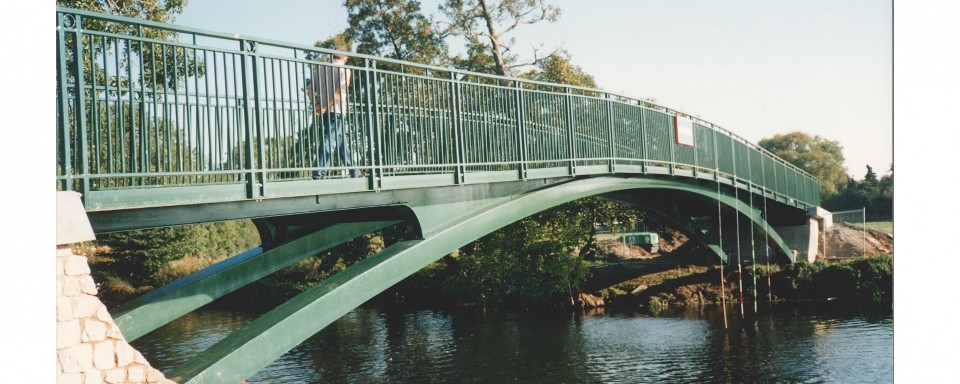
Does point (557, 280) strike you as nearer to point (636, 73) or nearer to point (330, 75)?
point (636, 73)

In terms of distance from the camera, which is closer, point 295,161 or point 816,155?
point 295,161

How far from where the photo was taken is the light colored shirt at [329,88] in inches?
238

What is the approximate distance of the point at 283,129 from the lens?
19.5 ft

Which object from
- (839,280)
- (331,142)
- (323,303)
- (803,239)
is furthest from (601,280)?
(323,303)

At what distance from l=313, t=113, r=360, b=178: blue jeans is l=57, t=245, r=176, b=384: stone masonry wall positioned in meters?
2.53

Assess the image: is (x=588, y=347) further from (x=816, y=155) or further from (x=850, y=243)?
(x=850, y=243)

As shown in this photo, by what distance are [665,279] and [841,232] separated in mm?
4397

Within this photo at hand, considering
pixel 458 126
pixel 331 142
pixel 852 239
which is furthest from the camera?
pixel 852 239

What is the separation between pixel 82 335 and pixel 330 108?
2881mm

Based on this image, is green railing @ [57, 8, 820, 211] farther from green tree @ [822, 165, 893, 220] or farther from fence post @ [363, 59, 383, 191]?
green tree @ [822, 165, 893, 220]

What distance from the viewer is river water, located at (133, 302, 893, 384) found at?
1060 cm

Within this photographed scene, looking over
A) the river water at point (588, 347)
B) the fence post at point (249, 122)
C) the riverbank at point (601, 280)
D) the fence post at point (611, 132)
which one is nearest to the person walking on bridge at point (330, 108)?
the fence post at point (249, 122)
